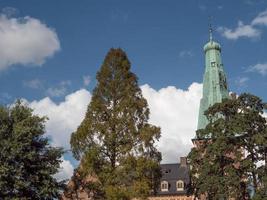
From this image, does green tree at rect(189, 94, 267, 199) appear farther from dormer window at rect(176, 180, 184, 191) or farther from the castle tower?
dormer window at rect(176, 180, 184, 191)

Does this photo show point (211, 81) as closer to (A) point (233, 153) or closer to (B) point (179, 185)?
(B) point (179, 185)

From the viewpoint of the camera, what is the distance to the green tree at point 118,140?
35.2 meters

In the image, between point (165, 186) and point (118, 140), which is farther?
point (165, 186)

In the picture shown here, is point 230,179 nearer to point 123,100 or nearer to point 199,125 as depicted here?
point 123,100

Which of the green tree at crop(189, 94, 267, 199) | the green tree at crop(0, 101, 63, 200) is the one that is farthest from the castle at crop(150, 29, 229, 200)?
the green tree at crop(0, 101, 63, 200)

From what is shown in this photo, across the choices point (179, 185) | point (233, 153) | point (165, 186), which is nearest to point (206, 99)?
point (179, 185)


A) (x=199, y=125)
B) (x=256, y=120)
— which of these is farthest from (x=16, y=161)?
(x=199, y=125)

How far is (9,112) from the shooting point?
41656 millimetres

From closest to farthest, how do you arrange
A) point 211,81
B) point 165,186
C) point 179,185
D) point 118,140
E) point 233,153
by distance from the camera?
point 118,140 < point 233,153 < point 211,81 < point 179,185 < point 165,186

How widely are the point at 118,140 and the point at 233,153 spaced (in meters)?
10.6

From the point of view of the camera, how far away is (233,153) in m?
41.8

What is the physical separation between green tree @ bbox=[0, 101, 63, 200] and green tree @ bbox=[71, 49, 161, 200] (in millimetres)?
4295

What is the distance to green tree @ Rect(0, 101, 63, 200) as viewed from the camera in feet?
125

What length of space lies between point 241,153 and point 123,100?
10882 millimetres
